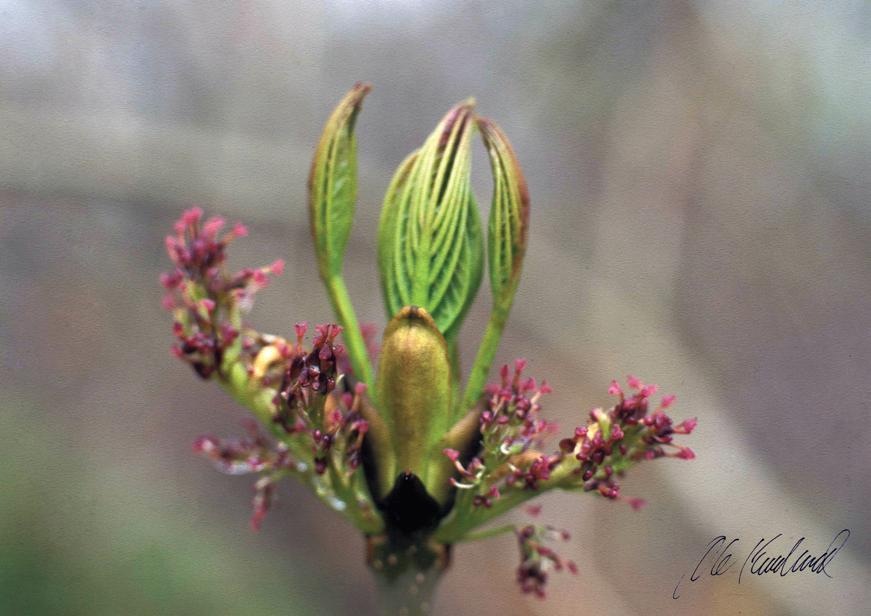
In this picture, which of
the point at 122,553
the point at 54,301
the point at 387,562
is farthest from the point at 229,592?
the point at 387,562

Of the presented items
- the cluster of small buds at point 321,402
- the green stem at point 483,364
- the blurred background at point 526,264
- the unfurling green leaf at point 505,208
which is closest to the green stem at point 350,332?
the cluster of small buds at point 321,402

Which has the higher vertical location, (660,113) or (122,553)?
(660,113)

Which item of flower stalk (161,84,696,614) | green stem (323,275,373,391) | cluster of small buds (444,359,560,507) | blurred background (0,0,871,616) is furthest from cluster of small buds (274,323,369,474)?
blurred background (0,0,871,616)

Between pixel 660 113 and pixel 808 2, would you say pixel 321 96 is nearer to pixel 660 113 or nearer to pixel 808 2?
pixel 660 113

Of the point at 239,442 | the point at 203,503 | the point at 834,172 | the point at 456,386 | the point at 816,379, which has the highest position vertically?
the point at 834,172

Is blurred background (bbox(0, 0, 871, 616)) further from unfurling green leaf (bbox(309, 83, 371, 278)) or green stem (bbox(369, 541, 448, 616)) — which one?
unfurling green leaf (bbox(309, 83, 371, 278))
